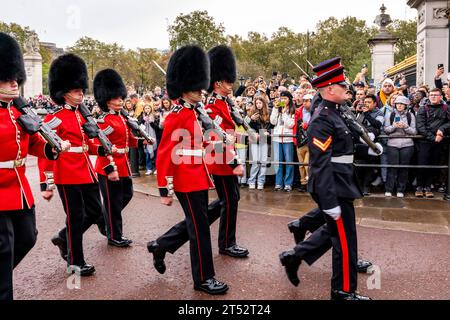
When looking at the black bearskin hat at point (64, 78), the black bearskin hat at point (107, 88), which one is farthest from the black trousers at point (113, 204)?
the black bearskin hat at point (64, 78)

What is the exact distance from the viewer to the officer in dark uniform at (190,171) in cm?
438

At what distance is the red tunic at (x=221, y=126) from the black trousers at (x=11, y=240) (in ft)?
6.46

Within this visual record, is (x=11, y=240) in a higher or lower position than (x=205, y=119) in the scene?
lower

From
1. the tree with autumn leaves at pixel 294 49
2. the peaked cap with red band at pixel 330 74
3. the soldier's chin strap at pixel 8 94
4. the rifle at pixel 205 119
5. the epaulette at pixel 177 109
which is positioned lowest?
the rifle at pixel 205 119

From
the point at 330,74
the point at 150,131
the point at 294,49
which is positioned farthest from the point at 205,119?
the point at 294,49

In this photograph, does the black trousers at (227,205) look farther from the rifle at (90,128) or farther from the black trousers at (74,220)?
the black trousers at (74,220)

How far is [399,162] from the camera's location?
26.8ft

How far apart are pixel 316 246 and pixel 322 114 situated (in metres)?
1.13

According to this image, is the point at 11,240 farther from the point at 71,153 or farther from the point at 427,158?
the point at 427,158

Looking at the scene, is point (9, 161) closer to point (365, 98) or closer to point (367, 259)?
point (367, 259)

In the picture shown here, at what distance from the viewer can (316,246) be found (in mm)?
4316

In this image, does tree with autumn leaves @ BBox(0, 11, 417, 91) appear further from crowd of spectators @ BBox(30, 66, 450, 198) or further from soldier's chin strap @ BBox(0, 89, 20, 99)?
soldier's chin strap @ BBox(0, 89, 20, 99)

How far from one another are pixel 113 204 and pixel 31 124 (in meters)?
2.08

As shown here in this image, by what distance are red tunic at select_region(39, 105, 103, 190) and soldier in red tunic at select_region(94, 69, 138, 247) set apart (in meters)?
0.49
